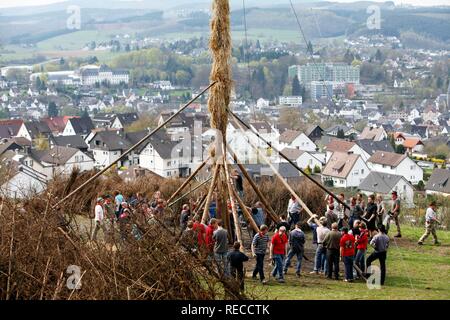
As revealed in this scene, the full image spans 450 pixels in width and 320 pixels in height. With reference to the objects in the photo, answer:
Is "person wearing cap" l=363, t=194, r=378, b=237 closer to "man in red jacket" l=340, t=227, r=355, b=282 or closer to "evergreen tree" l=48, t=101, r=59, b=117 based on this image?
"man in red jacket" l=340, t=227, r=355, b=282

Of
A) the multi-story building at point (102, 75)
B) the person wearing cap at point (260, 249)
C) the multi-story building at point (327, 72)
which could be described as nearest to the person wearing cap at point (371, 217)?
the person wearing cap at point (260, 249)

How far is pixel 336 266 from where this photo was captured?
34.3ft

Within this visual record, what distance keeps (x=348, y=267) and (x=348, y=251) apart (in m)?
0.21

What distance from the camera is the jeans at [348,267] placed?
10281 mm

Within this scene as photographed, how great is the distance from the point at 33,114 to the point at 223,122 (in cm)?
9614

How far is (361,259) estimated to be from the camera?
10.7 meters

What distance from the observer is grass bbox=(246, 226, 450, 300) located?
948 centimetres

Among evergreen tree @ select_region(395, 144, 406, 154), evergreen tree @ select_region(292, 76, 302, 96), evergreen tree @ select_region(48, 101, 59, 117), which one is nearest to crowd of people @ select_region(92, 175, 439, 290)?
evergreen tree @ select_region(395, 144, 406, 154)

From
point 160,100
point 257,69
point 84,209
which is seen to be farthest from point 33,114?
point 84,209

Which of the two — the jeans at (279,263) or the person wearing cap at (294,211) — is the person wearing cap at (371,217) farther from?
the jeans at (279,263)

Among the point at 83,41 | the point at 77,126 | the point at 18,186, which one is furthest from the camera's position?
the point at 83,41

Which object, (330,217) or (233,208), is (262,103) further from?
(233,208)

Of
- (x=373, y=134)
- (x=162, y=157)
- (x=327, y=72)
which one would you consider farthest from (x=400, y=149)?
(x=162, y=157)

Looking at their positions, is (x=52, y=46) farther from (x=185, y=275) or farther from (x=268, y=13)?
(x=185, y=275)
